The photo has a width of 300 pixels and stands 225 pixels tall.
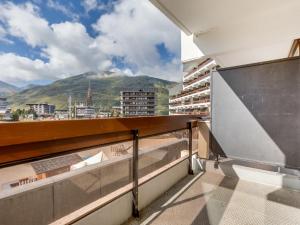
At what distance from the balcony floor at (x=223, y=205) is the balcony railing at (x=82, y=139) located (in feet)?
0.90

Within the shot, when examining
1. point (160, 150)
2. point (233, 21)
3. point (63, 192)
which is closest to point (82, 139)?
point (63, 192)

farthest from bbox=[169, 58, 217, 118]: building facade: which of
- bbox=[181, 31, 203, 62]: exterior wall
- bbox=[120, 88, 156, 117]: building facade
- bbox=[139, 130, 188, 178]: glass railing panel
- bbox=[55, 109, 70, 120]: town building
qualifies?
bbox=[139, 130, 188, 178]: glass railing panel

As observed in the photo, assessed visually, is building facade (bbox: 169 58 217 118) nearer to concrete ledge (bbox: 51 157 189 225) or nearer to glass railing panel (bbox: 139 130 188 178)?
glass railing panel (bbox: 139 130 188 178)

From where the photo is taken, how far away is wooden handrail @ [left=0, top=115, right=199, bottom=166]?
0.85 m

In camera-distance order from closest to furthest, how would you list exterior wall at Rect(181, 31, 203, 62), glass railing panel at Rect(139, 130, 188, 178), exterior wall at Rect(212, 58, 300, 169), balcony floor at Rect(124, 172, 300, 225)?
balcony floor at Rect(124, 172, 300, 225) → glass railing panel at Rect(139, 130, 188, 178) → exterior wall at Rect(212, 58, 300, 169) → exterior wall at Rect(181, 31, 203, 62)

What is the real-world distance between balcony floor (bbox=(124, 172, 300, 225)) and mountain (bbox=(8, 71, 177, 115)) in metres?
36.2

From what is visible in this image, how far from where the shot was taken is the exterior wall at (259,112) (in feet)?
6.60

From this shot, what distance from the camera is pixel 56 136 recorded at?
1.03 m

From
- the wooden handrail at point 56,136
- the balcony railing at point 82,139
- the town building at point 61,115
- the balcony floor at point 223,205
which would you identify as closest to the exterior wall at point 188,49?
the balcony railing at point 82,139

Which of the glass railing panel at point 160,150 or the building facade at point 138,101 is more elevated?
the building facade at point 138,101

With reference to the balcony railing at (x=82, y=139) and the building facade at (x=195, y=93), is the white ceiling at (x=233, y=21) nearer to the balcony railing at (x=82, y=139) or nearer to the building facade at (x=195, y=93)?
the balcony railing at (x=82, y=139)

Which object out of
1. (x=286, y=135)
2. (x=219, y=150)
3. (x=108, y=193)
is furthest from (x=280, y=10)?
(x=108, y=193)

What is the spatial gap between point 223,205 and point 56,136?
67.4 inches

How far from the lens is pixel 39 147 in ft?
3.14
